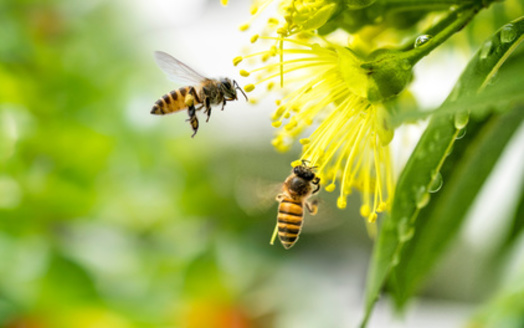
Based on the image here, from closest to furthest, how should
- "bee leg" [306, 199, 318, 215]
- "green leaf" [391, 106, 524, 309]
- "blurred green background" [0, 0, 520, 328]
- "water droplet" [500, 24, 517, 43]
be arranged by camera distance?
"water droplet" [500, 24, 517, 43], "green leaf" [391, 106, 524, 309], "bee leg" [306, 199, 318, 215], "blurred green background" [0, 0, 520, 328]

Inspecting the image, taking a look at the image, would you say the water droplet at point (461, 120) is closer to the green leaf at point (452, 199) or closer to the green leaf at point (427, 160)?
the green leaf at point (427, 160)

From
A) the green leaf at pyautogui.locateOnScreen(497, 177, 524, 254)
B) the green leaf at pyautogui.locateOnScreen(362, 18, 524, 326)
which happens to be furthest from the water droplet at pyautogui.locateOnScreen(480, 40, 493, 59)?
the green leaf at pyautogui.locateOnScreen(497, 177, 524, 254)

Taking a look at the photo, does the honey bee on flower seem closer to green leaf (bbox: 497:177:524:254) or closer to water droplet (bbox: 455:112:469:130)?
water droplet (bbox: 455:112:469:130)

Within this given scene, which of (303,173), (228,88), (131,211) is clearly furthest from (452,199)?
(131,211)

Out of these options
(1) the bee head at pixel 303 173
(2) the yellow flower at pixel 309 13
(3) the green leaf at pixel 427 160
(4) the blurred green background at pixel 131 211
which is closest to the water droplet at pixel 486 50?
(3) the green leaf at pixel 427 160

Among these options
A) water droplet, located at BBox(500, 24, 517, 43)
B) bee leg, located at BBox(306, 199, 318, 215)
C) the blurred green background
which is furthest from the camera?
the blurred green background

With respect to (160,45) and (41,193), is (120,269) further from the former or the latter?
(160,45)
